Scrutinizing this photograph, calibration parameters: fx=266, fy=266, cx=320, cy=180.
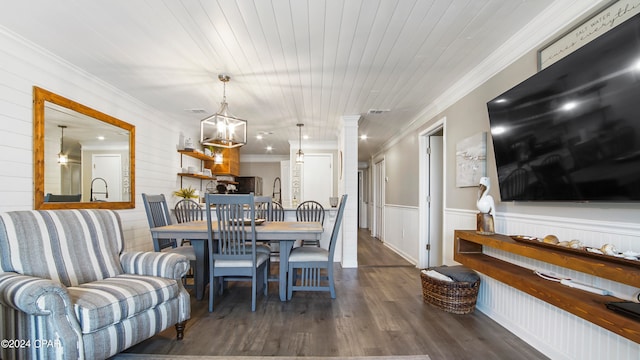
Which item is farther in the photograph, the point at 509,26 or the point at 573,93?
the point at 509,26

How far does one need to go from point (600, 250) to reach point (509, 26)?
5.24 ft

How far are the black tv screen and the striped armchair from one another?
265 centimetres

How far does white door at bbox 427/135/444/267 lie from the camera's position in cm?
405

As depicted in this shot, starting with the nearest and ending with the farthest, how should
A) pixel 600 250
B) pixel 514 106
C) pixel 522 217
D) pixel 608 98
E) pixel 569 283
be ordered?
1. pixel 608 98
2. pixel 600 250
3. pixel 569 283
4. pixel 514 106
5. pixel 522 217

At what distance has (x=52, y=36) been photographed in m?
2.15

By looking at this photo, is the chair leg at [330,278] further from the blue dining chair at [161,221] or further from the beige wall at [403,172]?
the beige wall at [403,172]

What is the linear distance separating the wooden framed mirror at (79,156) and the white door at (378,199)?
513 centimetres

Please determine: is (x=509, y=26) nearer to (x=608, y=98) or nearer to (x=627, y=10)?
(x=627, y=10)

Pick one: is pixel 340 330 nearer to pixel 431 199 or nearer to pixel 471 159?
pixel 471 159

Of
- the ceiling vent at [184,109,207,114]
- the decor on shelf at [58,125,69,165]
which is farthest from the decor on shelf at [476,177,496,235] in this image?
the decor on shelf at [58,125,69,165]

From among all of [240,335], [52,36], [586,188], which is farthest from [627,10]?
[52,36]

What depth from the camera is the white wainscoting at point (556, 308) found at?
1418 mm

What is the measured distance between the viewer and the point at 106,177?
3145 millimetres

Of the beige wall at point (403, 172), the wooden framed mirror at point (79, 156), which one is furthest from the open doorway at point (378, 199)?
the wooden framed mirror at point (79, 156)
